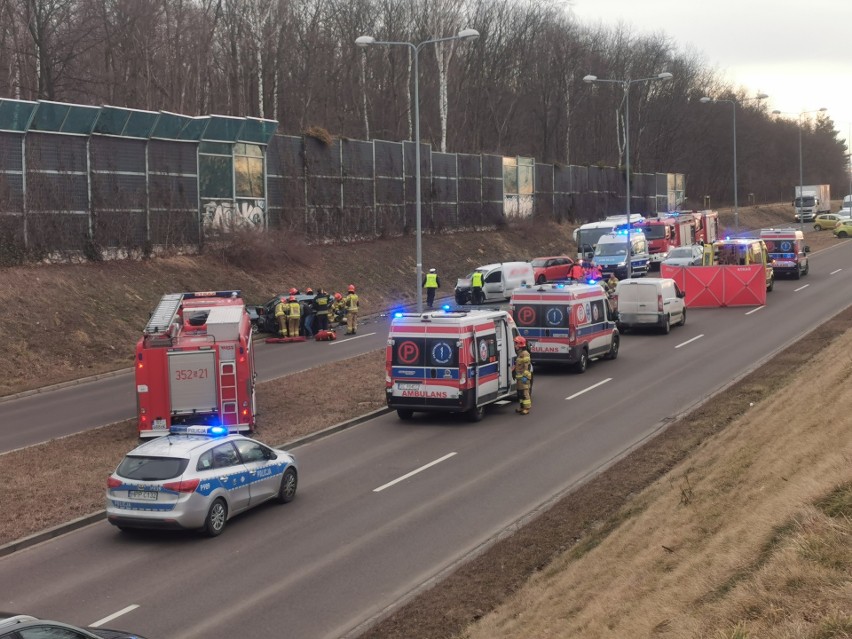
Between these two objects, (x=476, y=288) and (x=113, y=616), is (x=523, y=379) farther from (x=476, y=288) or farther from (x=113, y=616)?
(x=476, y=288)

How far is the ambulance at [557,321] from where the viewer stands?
27.5 m

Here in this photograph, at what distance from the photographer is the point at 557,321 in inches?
1083

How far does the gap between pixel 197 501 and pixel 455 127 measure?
236 feet

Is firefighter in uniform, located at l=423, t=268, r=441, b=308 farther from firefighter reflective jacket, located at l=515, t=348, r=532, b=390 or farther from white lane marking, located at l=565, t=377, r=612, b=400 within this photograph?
firefighter reflective jacket, located at l=515, t=348, r=532, b=390

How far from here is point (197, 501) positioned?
48.4ft

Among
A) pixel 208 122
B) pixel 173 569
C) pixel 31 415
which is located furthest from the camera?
pixel 208 122

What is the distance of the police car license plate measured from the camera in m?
14.7

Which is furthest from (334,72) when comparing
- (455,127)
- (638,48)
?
(638,48)

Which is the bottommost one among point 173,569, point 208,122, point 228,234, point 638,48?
point 173,569

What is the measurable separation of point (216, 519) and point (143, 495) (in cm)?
111

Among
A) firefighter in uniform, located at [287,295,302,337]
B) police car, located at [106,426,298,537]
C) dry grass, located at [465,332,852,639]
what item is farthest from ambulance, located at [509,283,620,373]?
police car, located at [106,426,298,537]

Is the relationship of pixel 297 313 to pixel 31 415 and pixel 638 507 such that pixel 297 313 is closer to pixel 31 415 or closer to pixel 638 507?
pixel 31 415

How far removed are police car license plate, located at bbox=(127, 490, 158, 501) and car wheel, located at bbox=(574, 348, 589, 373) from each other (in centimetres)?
1538

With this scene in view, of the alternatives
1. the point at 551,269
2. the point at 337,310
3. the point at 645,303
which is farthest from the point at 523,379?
the point at 551,269
